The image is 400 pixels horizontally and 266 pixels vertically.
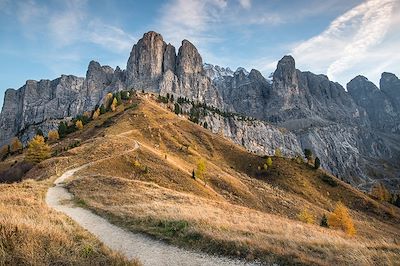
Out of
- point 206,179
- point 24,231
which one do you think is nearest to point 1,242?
point 24,231

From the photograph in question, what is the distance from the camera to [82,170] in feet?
208

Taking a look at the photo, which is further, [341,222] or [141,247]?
[341,222]

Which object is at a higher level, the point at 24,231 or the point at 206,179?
the point at 24,231

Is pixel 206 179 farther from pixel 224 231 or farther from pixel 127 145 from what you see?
pixel 224 231

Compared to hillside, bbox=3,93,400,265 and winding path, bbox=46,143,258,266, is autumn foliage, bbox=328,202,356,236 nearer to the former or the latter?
hillside, bbox=3,93,400,265

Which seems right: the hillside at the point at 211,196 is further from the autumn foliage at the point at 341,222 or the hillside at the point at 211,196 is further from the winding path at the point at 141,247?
the autumn foliage at the point at 341,222

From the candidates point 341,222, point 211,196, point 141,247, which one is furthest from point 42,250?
point 341,222

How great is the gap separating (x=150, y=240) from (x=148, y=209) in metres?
8.24

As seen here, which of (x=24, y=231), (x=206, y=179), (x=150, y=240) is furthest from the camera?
(x=206, y=179)

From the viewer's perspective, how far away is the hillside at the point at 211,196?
1608 centimetres

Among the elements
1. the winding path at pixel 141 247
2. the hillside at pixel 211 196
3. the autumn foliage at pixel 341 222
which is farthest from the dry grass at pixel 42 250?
the autumn foliage at pixel 341 222

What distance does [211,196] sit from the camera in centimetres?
7012

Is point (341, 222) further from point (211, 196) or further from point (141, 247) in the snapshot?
point (141, 247)

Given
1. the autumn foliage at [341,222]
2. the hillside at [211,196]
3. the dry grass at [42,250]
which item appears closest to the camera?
the dry grass at [42,250]
